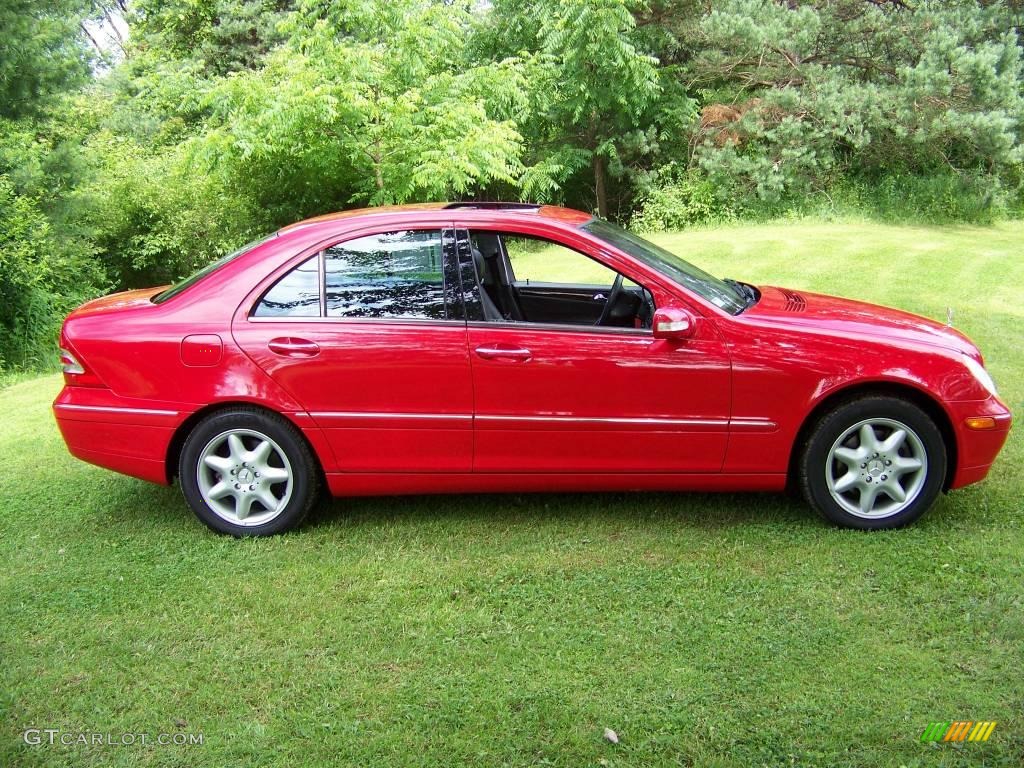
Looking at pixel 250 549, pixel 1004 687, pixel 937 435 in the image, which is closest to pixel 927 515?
pixel 937 435

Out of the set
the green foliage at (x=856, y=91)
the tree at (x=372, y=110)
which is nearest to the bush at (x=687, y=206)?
the green foliage at (x=856, y=91)

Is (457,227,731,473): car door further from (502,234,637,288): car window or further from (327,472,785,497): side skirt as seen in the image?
(502,234,637,288): car window

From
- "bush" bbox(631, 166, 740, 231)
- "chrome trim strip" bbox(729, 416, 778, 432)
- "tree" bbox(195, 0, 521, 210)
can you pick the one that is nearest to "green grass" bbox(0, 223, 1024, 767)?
"chrome trim strip" bbox(729, 416, 778, 432)

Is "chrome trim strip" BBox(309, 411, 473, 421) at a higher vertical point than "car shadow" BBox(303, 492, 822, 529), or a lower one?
higher

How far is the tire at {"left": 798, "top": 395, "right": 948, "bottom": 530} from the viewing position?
165 inches

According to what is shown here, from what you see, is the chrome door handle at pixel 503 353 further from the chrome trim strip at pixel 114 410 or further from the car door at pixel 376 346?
the chrome trim strip at pixel 114 410

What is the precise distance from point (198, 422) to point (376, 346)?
3.23ft

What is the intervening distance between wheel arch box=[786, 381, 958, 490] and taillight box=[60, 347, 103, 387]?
135 inches

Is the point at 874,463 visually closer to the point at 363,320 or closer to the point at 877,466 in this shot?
the point at 877,466

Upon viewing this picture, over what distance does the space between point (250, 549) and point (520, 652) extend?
1.61m

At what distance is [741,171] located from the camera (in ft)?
54.5

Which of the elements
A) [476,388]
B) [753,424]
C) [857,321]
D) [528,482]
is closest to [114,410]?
[476,388]

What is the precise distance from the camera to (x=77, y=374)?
4.50 m

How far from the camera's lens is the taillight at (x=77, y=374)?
447cm
